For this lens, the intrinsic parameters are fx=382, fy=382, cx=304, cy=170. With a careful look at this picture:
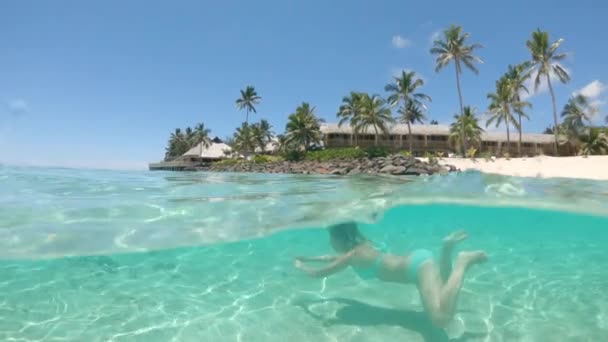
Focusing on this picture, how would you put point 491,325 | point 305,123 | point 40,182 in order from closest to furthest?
point 491,325 → point 40,182 → point 305,123

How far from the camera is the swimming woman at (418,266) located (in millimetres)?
4516

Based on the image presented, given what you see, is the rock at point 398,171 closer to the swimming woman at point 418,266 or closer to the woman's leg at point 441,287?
the swimming woman at point 418,266

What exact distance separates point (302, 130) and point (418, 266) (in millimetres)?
52034

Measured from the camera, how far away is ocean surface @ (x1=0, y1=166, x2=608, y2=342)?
17.2 ft

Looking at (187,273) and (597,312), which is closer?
(597,312)

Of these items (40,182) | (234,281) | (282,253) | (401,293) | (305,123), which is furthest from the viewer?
(305,123)

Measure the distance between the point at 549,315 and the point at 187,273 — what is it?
6.15 meters

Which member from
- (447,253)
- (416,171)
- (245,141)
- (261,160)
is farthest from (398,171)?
(245,141)

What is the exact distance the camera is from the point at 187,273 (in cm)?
730

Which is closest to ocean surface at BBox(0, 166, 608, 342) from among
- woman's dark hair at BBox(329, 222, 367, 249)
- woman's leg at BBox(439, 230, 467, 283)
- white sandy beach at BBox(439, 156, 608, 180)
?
woman's leg at BBox(439, 230, 467, 283)

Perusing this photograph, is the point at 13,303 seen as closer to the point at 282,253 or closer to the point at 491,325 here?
the point at 282,253

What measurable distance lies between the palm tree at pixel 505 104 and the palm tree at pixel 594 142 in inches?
348

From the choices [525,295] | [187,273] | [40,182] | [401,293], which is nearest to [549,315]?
[525,295]

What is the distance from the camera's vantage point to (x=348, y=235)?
19.3ft
